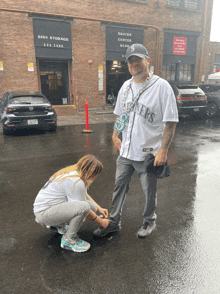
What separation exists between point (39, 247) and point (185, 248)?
1.67m

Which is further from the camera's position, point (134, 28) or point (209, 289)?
point (134, 28)

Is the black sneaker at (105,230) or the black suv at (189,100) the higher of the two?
the black suv at (189,100)

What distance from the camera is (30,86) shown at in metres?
15.2

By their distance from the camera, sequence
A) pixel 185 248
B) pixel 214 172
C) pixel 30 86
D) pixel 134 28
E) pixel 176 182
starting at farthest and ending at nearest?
pixel 134 28
pixel 30 86
pixel 214 172
pixel 176 182
pixel 185 248

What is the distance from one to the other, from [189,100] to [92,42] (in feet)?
26.7

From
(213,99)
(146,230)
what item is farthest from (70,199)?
(213,99)

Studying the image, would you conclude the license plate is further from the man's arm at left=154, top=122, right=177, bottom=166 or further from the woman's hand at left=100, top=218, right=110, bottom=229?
the man's arm at left=154, top=122, right=177, bottom=166

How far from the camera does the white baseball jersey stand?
2.65m

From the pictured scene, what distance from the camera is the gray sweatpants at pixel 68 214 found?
271 centimetres

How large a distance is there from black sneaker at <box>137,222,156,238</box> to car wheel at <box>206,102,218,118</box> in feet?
35.8

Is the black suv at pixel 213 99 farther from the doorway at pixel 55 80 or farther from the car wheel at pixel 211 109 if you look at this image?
the doorway at pixel 55 80

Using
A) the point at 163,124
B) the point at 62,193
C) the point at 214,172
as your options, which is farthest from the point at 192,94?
the point at 62,193

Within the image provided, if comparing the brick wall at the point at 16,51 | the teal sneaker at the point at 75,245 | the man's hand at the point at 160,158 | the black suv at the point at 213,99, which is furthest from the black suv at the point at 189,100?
the teal sneaker at the point at 75,245

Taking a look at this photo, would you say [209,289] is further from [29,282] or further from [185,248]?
[29,282]
